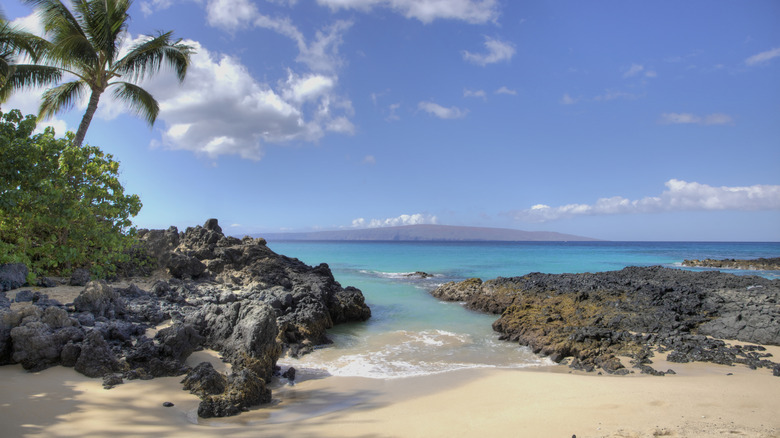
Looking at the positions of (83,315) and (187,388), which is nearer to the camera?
(187,388)

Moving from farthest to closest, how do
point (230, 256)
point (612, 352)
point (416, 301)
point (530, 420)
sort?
point (416, 301)
point (230, 256)
point (612, 352)
point (530, 420)

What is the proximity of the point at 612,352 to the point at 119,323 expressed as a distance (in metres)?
10.2

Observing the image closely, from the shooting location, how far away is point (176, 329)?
21.8 feet

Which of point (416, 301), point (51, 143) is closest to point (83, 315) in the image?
point (51, 143)

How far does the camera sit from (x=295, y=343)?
9.56 metres

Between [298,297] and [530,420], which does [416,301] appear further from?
[530,420]

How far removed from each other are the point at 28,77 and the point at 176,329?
43.0 feet

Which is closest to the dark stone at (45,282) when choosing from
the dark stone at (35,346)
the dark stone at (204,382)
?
the dark stone at (35,346)

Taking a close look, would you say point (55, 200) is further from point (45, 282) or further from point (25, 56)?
point (25, 56)

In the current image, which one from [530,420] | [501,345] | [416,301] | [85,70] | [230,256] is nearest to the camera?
[530,420]

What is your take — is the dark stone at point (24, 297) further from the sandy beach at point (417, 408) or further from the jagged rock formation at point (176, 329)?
the sandy beach at point (417, 408)

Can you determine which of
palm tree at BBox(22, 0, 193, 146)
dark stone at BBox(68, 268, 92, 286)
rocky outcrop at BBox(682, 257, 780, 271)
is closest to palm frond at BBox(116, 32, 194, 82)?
palm tree at BBox(22, 0, 193, 146)

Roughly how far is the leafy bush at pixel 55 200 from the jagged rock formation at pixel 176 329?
51.2 inches

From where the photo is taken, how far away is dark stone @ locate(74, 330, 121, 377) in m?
5.54
